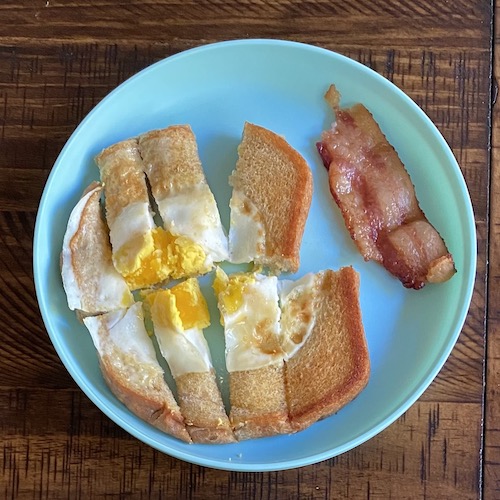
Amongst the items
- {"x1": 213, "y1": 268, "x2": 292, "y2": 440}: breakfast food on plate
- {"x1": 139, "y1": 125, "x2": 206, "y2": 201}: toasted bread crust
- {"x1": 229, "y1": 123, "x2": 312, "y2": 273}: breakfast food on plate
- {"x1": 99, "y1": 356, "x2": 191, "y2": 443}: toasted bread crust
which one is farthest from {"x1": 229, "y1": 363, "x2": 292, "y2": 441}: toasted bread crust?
{"x1": 139, "y1": 125, "x2": 206, "y2": 201}: toasted bread crust

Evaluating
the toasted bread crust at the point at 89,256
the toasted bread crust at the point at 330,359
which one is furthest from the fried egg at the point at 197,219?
the toasted bread crust at the point at 330,359

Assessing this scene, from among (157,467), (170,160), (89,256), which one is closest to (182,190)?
(170,160)

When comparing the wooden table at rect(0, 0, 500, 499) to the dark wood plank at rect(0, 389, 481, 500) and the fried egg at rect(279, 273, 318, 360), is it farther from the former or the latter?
the fried egg at rect(279, 273, 318, 360)

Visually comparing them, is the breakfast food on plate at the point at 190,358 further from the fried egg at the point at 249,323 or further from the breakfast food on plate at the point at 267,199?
the breakfast food on plate at the point at 267,199

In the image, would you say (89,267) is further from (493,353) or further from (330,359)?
(493,353)

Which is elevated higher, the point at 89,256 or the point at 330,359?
the point at 89,256

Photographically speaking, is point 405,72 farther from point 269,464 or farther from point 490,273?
point 269,464
